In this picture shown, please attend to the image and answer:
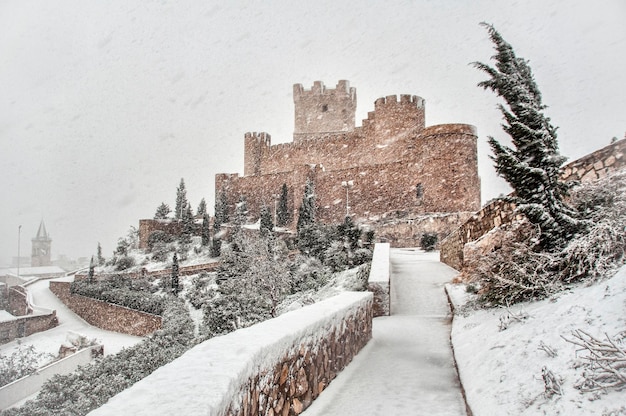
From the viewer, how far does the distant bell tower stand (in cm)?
8081

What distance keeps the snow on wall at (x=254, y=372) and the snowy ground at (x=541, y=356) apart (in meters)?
1.23

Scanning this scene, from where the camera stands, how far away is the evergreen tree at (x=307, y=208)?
2874 centimetres

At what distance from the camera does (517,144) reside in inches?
205

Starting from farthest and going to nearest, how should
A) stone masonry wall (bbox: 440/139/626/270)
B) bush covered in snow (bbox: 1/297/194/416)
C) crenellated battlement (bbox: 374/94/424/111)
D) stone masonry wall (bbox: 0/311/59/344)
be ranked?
crenellated battlement (bbox: 374/94/424/111)
stone masonry wall (bbox: 0/311/59/344)
bush covered in snow (bbox: 1/297/194/416)
stone masonry wall (bbox: 440/139/626/270)

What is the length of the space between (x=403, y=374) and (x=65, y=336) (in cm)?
2611

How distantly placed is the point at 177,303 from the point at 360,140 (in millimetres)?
16537

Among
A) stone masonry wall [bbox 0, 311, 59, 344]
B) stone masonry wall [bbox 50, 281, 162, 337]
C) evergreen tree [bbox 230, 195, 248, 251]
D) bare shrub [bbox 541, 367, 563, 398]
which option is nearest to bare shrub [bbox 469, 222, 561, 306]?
bare shrub [bbox 541, 367, 563, 398]

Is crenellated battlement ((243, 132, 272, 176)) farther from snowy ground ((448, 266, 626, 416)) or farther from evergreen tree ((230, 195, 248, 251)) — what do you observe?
snowy ground ((448, 266, 626, 416))

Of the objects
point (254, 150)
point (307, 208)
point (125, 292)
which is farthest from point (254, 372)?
point (254, 150)

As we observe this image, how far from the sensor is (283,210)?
3272cm

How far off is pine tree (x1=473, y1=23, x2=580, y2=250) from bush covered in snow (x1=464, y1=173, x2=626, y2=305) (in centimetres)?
22

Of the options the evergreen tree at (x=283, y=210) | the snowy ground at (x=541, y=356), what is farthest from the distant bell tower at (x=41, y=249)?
the snowy ground at (x=541, y=356)

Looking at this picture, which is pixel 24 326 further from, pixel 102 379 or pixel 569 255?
pixel 569 255

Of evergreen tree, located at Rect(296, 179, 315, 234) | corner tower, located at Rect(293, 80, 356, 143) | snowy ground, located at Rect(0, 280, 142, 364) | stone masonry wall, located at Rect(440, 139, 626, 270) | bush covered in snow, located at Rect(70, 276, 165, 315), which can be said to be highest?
corner tower, located at Rect(293, 80, 356, 143)
